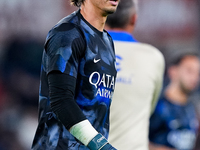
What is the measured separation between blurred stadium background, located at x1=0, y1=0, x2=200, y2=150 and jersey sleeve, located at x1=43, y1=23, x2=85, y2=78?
583 cm

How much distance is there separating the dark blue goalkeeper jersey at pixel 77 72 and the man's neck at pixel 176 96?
3.59 m

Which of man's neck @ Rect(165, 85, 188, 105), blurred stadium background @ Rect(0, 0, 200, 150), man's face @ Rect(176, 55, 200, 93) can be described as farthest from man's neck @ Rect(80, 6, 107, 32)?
blurred stadium background @ Rect(0, 0, 200, 150)

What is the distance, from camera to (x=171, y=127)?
5.69 meters

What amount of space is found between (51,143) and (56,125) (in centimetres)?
10

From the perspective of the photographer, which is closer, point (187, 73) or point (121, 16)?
point (121, 16)

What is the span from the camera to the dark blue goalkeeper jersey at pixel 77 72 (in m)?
2.17

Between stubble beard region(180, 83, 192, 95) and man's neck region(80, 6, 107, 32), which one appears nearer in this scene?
man's neck region(80, 6, 107, 32)

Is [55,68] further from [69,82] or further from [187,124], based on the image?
[187,124]

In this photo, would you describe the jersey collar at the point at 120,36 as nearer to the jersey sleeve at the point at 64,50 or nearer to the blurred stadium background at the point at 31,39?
the jersey sleeve at the point at 64,50

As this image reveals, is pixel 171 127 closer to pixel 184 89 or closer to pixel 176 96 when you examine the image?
pixel 176 96

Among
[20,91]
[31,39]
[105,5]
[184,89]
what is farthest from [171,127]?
[31,39]

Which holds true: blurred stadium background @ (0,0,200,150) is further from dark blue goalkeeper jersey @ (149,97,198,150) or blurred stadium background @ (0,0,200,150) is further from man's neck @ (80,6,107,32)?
man's neck @ (80,6,107,32)

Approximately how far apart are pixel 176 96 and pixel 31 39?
3741 mm

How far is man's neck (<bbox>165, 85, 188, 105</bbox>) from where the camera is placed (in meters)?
5.96
